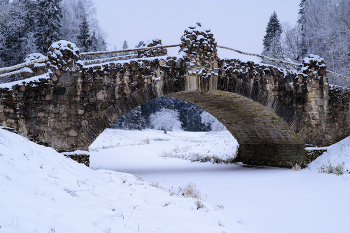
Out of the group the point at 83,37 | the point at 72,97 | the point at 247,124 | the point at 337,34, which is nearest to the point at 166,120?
the point at 83,37

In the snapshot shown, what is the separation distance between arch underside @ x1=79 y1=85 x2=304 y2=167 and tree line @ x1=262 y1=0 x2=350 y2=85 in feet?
20.4

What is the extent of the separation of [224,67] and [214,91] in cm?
86

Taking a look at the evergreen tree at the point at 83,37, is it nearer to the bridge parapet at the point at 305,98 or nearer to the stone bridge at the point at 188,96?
the stone bridge at the point at 188,96

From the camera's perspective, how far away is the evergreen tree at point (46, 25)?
74.8ft

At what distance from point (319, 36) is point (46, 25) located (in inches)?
750

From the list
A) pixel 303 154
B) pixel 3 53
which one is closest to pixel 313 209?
pixel 303 154

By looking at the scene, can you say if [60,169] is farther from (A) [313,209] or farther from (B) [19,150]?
(A) [313,209]

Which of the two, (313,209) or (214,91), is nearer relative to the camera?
(313,209)

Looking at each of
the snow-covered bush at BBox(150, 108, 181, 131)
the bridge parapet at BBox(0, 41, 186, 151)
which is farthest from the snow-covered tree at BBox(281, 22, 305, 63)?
the snow-covered bush at BBox(150, 108, 181, 131)

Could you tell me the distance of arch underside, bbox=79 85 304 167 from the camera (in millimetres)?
8273

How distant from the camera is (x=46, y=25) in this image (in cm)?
2273

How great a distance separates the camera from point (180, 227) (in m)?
3.61

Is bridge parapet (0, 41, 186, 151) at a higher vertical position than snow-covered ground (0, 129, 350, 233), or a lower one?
higher

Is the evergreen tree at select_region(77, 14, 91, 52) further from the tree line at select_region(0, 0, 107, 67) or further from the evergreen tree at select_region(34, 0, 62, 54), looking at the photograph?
the evergreen tree at select_region(34, 0, 62, 54)
